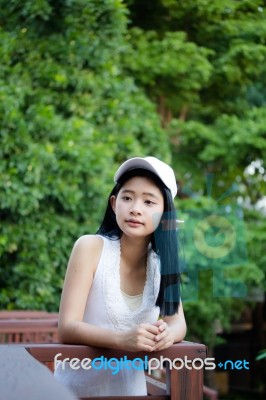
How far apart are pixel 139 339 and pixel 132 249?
1.15 ft

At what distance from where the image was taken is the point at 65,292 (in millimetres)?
1540

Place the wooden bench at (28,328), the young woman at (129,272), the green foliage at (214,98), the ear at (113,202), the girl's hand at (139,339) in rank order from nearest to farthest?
the girl's hand at (139,339), the young woman at (129,272), the ear at (113,202), the wooden bench at (28,328), the green foliage at (214,98)

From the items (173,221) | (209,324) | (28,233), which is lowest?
(209,324)

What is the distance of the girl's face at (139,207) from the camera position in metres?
1.61

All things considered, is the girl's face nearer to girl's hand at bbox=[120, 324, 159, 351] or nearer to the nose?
the nose

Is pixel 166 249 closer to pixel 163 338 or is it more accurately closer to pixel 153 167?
pixel 153 167

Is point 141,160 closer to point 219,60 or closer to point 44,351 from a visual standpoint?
point 44,351

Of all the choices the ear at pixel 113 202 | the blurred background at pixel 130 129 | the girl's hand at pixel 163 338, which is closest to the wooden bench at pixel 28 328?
the blurred background at pixel 130 129

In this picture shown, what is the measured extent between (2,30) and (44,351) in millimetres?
4410

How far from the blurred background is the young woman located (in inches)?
30.2

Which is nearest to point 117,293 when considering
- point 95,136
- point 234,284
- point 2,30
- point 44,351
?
point 44,351

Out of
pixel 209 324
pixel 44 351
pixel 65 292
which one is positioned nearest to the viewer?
pixel 44 351

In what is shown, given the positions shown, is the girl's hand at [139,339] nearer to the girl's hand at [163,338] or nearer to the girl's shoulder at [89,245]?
the girl's hand at [163,338]

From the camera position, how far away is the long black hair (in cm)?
163
